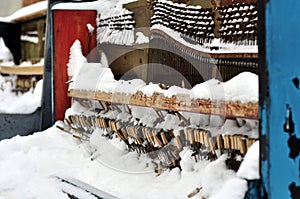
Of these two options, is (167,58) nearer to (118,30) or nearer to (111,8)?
(118,30)

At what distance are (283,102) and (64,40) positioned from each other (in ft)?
8.46

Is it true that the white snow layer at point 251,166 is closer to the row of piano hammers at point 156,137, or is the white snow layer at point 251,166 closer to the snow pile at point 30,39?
the row of piano hammers at point 156,137

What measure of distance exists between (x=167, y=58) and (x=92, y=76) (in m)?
0.78

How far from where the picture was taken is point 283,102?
121cm

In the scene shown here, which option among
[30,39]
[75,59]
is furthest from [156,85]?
[30,39]

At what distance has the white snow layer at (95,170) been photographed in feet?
5.91

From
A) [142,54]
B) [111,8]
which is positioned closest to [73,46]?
[111,8]

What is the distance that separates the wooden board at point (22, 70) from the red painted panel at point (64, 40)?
1.66 meters

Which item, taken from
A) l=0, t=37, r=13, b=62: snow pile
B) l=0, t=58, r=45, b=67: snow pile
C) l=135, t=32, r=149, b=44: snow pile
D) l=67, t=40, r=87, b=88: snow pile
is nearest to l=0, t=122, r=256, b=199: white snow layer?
l=67, t=40, r=87, b=88: snow pile

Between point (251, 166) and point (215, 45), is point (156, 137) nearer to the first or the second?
point (215, 45)

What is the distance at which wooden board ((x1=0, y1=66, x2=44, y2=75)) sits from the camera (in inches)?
207

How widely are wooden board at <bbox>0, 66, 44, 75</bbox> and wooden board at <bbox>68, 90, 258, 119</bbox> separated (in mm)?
2814

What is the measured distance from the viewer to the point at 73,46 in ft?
11.3

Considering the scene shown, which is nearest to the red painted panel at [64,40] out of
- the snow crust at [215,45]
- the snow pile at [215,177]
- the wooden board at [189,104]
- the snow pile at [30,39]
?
the wooden board at [189,104]
